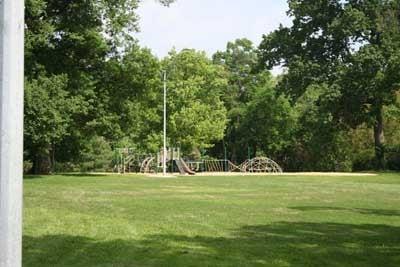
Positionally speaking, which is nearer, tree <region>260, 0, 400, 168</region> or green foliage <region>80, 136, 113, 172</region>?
tree <region>260, 0, 400, 168</region>

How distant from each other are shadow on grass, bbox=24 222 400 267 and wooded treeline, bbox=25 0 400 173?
520 cm

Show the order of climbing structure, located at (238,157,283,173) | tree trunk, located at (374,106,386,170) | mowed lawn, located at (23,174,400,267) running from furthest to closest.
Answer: climbing structure, located at (238,157,283,173)
tree trunk, located at (374,106,386,170)
mowed lawn, located at (23,174,400,267)

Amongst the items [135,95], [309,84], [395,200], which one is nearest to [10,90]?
[395,200]

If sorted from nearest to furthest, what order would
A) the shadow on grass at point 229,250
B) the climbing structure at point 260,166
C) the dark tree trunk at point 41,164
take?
the shadow on grass at point 229,250 < the dark tree trunk at point 41,164 < the climbing structure at point 260,166

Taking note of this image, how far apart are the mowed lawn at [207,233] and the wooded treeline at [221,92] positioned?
4.63m

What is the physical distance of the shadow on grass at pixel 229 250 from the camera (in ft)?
26.0

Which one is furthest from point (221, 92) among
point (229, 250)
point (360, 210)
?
point (229, 250)

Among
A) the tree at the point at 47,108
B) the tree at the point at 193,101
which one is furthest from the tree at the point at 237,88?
the tree at the point at 47,108

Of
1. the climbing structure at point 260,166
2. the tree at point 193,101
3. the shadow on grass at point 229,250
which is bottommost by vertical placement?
the shadow on grass at point 229,250

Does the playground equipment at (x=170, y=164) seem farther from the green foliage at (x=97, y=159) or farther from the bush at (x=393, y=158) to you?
the bush at (x=393, y=158)

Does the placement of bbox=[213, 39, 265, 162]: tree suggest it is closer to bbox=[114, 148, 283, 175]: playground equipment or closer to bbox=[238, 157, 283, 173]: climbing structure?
bbox=[114, 148, 283, 175]: playground equipment

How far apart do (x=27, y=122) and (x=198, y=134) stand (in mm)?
26688

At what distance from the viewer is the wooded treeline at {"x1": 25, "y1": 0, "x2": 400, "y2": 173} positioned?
32469 mm

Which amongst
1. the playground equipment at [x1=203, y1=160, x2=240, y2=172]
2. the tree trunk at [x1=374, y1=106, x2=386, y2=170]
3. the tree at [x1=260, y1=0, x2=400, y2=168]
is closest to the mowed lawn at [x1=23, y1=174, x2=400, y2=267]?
the tree at [x1=260, y1=0, x2=400, y2=168]
